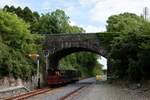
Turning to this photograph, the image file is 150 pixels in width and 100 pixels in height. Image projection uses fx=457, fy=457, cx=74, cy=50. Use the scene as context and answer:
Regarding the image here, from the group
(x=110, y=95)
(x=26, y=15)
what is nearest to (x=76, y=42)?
(x=110, y=95)

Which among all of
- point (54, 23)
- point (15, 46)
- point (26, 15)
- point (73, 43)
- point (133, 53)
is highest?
point (26, 15)

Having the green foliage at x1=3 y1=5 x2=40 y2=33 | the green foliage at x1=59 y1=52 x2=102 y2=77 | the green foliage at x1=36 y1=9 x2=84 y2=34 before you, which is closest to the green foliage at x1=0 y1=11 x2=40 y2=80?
the green foliage at x1=36 y1=9 x2=84 y2=34

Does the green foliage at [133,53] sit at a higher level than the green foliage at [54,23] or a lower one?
lower

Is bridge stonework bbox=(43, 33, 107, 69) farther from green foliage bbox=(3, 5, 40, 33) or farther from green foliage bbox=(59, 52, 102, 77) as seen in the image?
green foliage bbox=(59, 52, 102, 77)

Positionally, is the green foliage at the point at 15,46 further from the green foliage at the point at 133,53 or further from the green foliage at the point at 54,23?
the green foliage at the point at 54,23

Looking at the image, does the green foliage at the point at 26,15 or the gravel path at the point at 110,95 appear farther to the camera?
the green foliage at the point at 26,15

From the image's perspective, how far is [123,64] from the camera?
54.7 meters

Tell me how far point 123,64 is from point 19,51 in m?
12.5

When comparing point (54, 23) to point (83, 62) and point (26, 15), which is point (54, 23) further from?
point (83, 62)

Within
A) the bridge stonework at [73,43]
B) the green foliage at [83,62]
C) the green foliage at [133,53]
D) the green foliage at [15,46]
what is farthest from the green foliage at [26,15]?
the green foliage at [15,46]

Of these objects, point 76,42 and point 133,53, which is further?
point 76,42

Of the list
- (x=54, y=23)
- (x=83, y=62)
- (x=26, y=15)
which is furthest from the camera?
(x=83, y=62)

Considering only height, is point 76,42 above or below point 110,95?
above

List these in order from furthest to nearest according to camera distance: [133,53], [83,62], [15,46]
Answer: [83,62] < [15,46] < [133,53]
